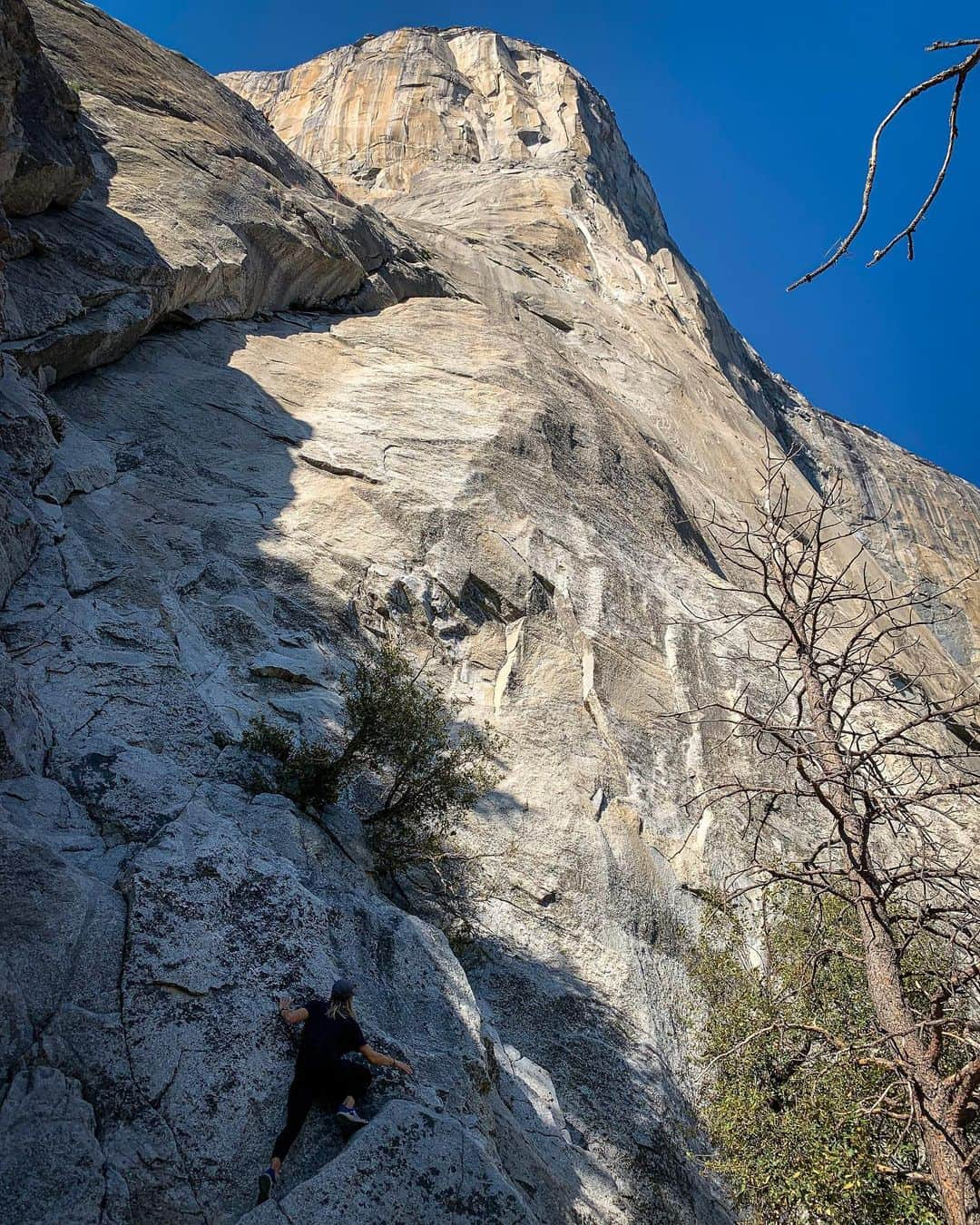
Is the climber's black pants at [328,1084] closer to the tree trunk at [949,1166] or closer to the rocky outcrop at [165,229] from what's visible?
the tree trunk at [949,1166]

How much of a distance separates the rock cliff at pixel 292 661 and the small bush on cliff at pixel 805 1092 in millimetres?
598

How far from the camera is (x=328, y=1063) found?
574 cm

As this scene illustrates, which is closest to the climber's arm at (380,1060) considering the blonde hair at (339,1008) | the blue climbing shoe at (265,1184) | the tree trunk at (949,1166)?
the blonde hair at (339,1008)

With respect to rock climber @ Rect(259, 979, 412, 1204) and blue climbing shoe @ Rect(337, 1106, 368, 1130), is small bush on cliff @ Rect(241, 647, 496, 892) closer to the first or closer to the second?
rock climber @ Rect(259, 979, 412, 1204)

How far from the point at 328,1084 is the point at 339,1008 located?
467 mm

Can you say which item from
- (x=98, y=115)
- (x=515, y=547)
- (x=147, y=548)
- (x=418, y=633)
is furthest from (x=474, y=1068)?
(x=98, y=115)

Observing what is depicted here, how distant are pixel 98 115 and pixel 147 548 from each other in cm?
1181

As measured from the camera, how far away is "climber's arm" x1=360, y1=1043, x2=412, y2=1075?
594cm

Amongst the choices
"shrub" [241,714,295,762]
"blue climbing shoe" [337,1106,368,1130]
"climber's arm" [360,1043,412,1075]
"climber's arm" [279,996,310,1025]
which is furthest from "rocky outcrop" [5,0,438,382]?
"blue climbing shoe" [337,1106,368,1130]

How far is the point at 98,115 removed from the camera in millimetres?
18359

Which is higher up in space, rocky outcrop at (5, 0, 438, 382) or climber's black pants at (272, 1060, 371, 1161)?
rocky outcrop at (5, 0, 438, 382)

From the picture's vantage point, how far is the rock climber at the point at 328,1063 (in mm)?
A: 5527

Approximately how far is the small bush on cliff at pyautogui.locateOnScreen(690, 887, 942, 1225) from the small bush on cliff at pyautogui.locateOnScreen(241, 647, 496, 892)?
3.23 metres

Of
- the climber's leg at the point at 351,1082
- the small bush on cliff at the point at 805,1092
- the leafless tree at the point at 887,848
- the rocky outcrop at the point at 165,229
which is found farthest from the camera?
the rocky outcrop at the point at 165,229
